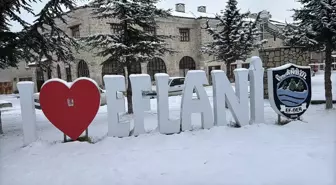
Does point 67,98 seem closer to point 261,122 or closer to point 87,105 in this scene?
point 87,105

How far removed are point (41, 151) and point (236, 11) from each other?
627 inches

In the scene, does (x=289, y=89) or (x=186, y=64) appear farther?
(x=186, y=64)

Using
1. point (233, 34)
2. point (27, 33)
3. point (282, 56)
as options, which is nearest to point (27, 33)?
point (27, 33)

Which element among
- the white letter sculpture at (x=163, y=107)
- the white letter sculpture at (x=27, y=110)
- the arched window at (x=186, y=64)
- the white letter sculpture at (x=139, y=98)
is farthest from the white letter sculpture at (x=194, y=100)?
the arched window at (x=186, y=64)

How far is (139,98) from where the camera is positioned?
6402mm

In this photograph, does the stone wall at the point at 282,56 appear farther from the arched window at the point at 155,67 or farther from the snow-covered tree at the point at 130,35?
the arched window at the point at 155,67

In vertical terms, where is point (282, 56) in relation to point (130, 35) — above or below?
below

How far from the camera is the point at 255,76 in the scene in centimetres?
706

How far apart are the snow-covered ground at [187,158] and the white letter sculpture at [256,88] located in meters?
0.34

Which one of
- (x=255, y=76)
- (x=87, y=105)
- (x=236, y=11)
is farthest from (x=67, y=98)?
(x=236, y=11)

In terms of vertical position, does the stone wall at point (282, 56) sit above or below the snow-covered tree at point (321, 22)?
below

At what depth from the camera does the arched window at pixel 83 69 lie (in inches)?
1002

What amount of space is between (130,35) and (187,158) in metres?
6.53

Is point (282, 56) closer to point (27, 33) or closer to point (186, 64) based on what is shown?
point (27, 33)
